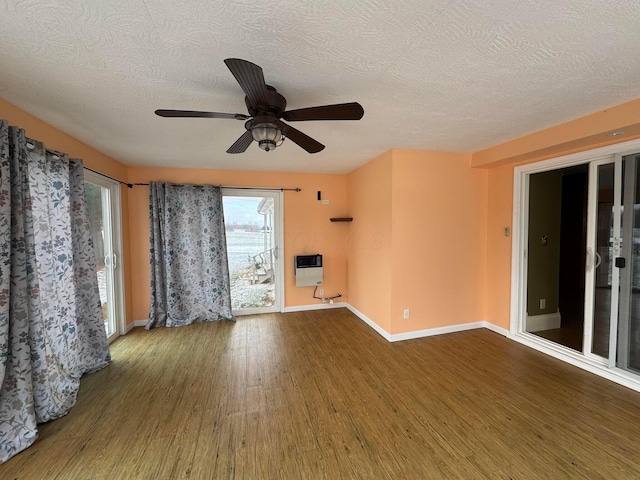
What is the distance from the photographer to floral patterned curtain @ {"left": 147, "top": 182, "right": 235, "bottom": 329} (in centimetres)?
378

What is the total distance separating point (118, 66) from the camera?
5.01ft

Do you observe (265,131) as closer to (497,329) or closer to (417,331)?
(417,331)

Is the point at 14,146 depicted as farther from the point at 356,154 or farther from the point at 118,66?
the point at 356,154

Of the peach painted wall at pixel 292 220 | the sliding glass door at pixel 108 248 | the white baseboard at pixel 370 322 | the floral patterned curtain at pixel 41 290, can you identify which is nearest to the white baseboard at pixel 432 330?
the white baseboard at pixel 370 322

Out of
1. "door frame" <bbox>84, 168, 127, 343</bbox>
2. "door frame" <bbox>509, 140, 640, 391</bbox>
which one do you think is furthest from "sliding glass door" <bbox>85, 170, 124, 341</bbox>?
"door frame" <bbox>509, 140, 640, 391</bbox>

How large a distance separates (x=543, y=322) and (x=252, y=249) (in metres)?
4.19

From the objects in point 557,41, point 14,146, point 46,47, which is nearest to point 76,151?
point 14,146

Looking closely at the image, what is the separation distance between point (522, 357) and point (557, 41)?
113 inches

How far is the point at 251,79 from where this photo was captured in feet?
4.14

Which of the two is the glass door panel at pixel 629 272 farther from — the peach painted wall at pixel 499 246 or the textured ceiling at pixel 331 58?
the peach painted wall at pixel 499 246

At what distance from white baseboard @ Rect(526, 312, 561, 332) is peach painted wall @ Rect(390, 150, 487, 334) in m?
0.55

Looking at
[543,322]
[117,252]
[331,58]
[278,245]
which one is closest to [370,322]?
[278,245]

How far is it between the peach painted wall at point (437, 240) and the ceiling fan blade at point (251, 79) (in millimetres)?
2102

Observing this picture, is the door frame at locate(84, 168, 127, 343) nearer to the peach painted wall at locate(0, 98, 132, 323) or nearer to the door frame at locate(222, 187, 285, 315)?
the peach painted wall at locate(0, 98, 132, 323)
